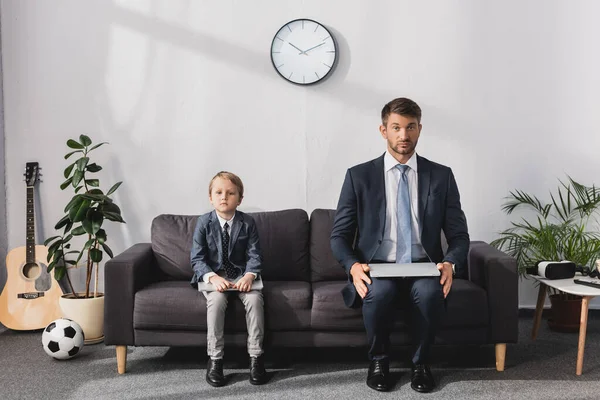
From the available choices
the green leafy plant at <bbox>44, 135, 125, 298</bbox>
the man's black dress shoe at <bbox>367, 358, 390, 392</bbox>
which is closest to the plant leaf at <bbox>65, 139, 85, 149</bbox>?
the green leafy plant at <bbox>44, 135, 125, 298</bbox>

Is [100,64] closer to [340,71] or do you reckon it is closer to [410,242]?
[340,71]

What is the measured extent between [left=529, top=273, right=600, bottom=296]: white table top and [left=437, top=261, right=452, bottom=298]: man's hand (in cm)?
60

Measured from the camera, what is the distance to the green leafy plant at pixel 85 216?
3.33 metres

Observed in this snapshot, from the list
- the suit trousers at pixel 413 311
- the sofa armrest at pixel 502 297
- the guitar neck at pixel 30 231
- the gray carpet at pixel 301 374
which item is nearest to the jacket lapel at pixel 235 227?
the gray carpet at pixel 301 374

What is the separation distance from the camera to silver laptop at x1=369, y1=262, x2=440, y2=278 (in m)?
2.50

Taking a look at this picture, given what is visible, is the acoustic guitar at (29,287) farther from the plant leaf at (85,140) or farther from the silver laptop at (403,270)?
the silver laptop at (403,270)

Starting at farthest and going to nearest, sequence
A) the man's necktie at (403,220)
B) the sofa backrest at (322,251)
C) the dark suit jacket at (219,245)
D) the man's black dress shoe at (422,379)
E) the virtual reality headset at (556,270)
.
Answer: the sofa backrest at (322,251)
the virtual reality headset at (556,270)
the dark suit jacket at (219,245)
the man's necktie at (403,220)
the man's black dress shoe at (422,379)

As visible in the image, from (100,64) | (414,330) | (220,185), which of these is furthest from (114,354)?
(100,64)

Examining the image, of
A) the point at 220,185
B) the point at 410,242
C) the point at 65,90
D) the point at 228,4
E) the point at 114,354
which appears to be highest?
the point at 228,4

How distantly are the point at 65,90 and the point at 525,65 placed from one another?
2787 millimetres

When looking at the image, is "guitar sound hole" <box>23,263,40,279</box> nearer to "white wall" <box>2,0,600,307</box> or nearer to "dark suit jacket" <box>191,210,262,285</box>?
"white wall" <box>2,0,600,307</box>

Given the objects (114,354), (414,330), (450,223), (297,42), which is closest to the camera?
(414,330)

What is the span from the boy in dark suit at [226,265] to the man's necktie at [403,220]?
65 centimetres

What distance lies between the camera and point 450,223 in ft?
9.07
